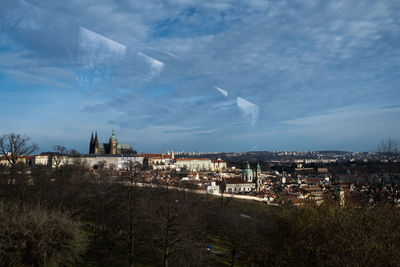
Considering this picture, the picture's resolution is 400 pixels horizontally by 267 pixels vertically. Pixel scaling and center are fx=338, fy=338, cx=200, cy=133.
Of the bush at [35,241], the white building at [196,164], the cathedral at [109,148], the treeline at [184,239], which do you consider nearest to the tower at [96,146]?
the cathedral at [109,148]

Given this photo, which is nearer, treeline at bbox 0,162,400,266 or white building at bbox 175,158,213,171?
treeline at bbox 0,162,400,266

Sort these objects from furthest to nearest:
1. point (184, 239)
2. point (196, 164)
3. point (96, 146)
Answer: point (196, 164) < point (96, 146) < point (184, 239)

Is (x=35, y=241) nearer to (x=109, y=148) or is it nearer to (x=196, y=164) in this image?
(x=109, y=148)

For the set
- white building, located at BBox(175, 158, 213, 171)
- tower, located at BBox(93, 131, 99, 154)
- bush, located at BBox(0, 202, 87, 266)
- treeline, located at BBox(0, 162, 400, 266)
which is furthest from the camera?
white building, located at BBox(175, 158, 213, 171)

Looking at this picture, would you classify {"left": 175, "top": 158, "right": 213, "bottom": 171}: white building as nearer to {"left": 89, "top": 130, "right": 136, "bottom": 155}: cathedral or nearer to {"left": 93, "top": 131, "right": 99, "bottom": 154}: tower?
{"left": 89, "top": 130, "right": 136, "bottom": 155}: cathedral

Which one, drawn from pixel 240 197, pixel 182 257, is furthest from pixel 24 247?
pixel 240 197

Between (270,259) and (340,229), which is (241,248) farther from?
(340,229)

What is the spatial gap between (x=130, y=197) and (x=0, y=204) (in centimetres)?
628

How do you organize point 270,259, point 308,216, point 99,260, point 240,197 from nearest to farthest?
1. point 270,259
2. point 308,216
3. point 99,260
4. point 240,197

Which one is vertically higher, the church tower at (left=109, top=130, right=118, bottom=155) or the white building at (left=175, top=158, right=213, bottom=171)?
the church tower at (left=109, top=130, right=118, bottom=155)

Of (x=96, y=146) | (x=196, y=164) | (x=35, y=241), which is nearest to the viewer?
(x=35, y=241)

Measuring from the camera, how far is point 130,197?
18.5 m

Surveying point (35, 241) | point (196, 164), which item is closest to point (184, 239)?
point (35, 241)

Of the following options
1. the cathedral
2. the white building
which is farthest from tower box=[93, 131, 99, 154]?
the white building
